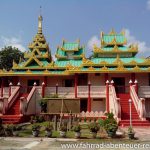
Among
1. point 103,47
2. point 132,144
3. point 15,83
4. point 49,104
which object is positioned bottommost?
point 132,144

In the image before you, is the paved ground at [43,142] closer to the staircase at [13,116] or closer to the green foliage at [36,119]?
the green foliage at [36,119]

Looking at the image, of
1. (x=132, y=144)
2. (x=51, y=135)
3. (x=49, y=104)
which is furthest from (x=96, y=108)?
(x=132, y=144)

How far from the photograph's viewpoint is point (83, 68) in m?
29.5

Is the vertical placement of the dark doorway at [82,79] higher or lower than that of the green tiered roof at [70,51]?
lower

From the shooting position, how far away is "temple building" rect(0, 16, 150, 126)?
24.7m

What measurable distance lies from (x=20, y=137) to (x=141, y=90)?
14.0 meters

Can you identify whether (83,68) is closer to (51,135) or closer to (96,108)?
(96,108)

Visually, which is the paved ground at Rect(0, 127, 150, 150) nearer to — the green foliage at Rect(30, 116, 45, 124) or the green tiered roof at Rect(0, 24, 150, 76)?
the green foliage at Rect(30, 116, 45, 124)

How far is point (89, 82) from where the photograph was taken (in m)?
27.7

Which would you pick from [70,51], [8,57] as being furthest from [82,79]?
[8,57]

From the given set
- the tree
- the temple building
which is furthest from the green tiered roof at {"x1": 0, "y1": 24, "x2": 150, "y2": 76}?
the tree

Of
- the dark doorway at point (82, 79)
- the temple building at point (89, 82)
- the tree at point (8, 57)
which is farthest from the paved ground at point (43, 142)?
the tree at point (8, 57)

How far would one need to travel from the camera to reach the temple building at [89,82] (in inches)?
973

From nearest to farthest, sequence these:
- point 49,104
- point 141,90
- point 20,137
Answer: point 20,137, point 49,104, point 141,90
